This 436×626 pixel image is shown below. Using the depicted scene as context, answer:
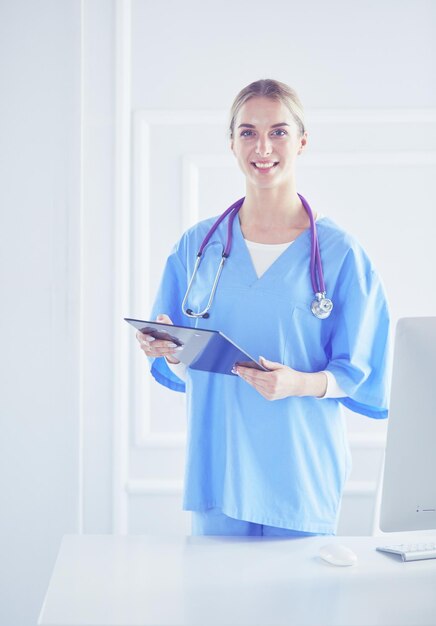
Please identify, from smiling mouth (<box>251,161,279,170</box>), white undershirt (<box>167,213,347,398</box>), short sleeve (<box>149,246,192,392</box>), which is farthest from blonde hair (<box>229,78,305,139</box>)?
short sleeve (<box>149,246,192,392</box>)

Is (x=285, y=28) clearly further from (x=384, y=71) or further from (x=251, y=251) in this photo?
(x=251, y=251)

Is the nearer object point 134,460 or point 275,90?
point 275,90

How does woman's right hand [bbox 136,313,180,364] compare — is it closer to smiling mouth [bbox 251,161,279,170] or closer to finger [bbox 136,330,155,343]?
finger [bbox 136,330,155,343]

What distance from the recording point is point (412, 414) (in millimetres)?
1073

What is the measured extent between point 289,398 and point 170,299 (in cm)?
39

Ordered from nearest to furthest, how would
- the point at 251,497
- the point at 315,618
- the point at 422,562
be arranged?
the point at 315,618 < the point at 422,562 < the point at 251,497

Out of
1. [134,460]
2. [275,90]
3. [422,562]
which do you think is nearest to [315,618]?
[422,562]

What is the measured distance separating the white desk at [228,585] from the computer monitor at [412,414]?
6.1 inches

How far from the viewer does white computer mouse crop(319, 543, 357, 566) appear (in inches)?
45.9

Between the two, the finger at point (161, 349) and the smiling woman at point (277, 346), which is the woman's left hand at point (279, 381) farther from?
the finger at point (161, 349)

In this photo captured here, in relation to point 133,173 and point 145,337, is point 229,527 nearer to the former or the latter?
point 145,337

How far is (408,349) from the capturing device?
1.07m

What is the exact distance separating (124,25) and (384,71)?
2.65 feet

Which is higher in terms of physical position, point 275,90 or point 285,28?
point 285,28
